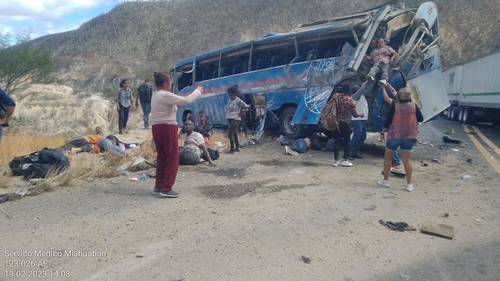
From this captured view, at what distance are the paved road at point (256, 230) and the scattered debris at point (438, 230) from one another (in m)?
0.08

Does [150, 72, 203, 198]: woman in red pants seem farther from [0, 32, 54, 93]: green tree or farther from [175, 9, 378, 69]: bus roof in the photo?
Answer: [0, 32, 54, 93]: green tree

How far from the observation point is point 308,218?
16.8 feet

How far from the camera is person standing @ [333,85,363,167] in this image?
803cm

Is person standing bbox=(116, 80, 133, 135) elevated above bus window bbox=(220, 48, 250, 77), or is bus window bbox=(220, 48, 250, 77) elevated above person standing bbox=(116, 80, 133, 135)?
bus window bbox=(220, 48, 250, 77)

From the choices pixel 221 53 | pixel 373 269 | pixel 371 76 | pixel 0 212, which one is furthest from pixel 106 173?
pixel 221 53

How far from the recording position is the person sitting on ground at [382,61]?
884 cm

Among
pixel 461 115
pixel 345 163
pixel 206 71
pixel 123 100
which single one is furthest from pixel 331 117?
pixel 461 115

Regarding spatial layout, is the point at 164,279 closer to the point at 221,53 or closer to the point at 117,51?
the point at 221,53

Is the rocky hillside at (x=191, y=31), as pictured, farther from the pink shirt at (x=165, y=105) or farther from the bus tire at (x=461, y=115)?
the pink shirt at (x=165, y=105)

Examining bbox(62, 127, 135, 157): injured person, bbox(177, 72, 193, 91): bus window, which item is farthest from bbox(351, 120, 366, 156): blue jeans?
bbox(177, 72, 193, 91): bus window

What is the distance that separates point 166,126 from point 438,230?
3419mm

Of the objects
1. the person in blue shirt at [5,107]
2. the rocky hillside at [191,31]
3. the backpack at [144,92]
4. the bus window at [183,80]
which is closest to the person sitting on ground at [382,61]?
the person in blue shirt at [5,107]

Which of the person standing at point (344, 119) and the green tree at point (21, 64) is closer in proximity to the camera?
the person standing at point (344, 119)

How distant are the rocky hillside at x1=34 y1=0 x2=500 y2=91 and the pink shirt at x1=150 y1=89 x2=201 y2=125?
31525 millimetres
